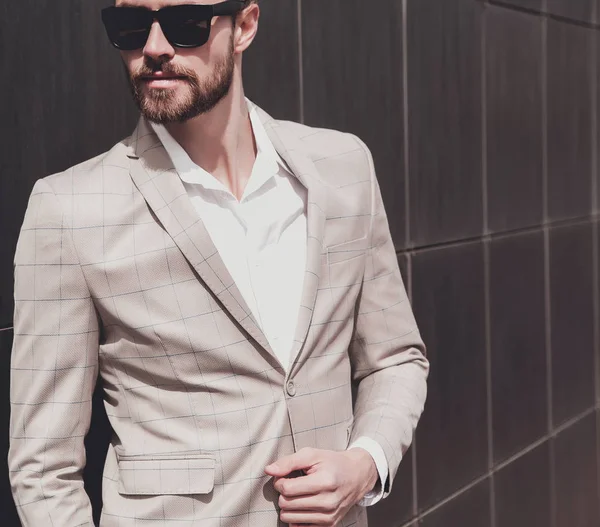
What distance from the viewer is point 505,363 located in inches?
211

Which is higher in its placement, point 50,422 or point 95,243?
point 95,243

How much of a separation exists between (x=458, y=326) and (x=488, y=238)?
53 cm

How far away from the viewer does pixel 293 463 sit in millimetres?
2439

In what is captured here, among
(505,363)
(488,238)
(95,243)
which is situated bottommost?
(505,363)

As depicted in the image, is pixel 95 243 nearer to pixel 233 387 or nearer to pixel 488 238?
pixel 233 387

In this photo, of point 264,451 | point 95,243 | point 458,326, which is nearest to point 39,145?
point 95,243

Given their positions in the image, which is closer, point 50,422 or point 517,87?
point 50,422

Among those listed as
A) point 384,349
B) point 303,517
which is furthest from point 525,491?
point 303,517

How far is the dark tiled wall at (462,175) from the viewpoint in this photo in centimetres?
287

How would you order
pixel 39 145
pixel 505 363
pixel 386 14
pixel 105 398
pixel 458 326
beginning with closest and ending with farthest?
pixel 105 398 < pixel 39 145 < pixel 386 14 < pixel 458 326 < pixel 505 363

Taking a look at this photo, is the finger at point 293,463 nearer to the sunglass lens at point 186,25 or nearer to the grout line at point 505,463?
the sunglass lens at point 186,25

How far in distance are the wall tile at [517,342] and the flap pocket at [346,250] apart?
253 centimetres

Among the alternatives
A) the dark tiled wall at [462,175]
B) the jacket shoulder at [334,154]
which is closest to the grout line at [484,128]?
the dark tiled wall at [462,175]

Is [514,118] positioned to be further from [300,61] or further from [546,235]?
[300,61]
